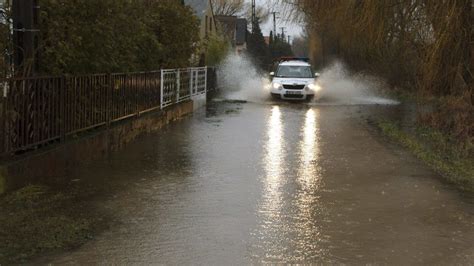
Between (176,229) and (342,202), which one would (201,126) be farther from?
(176,229)

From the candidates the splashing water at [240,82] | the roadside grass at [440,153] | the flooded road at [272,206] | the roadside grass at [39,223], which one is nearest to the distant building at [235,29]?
the splashing water at [240,82]

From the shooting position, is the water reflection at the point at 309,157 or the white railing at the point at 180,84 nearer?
the water reflection at the point at 309,157

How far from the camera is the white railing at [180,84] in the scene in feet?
56.8

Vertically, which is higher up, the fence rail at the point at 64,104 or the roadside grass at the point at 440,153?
the fence rail at the point at 64,104

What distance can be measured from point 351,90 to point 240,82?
7031mm

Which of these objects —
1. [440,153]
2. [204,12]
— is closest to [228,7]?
[204,12]

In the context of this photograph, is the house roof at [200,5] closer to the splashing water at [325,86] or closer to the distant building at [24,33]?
the splashing water at [325,86]

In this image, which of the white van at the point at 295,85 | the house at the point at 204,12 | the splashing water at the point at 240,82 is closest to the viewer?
the white van at the point at 295,85

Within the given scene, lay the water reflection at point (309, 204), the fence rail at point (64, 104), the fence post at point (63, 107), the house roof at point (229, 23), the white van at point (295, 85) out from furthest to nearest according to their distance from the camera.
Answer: the house roof at point (229, 23)
the white van at point (295, 85)
the fence post at point (63, 107)
the fence rail at point (64, 104)
the water reflection at point (309, 204)

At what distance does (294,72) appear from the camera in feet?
90.7

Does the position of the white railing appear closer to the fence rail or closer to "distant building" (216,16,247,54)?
the fence rail

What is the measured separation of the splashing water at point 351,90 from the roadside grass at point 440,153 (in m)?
10.7

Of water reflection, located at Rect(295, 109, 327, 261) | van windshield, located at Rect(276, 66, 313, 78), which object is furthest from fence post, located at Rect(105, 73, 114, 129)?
van windshield, located at Rect(276, 66, 313, 78)

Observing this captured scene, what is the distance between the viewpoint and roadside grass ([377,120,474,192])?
358 inches
